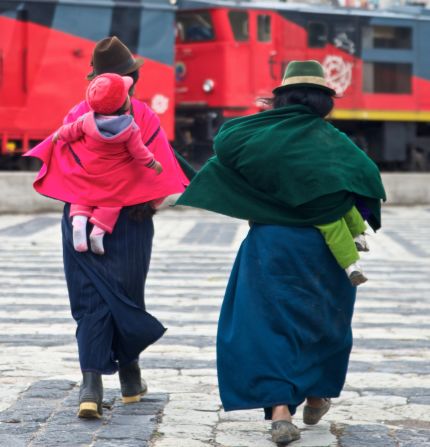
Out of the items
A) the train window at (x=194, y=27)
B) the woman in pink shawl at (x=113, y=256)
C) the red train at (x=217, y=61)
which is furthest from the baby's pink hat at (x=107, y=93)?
the train window at (x=194, y=27)

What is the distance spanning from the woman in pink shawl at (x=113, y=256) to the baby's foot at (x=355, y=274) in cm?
97

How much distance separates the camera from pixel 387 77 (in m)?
24.1

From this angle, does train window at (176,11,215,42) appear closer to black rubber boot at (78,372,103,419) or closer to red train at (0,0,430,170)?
red train at (0,0,430,170)

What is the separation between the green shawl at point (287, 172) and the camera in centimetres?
513

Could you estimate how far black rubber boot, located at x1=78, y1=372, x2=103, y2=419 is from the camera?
525 cm

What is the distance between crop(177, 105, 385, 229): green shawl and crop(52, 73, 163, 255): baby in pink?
1.35ft

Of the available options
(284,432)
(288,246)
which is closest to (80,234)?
(288,246)

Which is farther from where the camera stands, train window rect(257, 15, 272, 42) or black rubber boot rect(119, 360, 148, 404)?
train window rect(257, 15, 272, 42)

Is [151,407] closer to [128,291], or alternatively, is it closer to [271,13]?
[128,291]

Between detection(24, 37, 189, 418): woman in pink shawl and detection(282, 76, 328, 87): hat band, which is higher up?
detection(282, 76, 328, 87): hat band

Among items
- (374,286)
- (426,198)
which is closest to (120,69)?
(374,286)

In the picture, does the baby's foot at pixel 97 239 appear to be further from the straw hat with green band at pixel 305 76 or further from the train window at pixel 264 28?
the train window at pixel 264 28

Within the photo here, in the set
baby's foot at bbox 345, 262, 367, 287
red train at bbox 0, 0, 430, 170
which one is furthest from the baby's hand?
red train at bbox 0, 0, 430, 170

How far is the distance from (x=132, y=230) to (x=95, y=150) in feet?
→ 1.26
